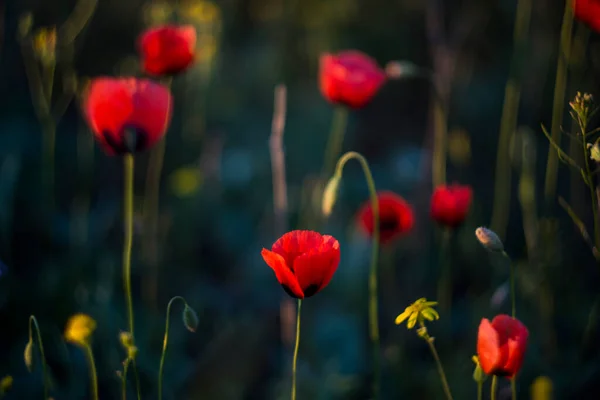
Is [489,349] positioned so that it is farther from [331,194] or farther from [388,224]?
[388,224]

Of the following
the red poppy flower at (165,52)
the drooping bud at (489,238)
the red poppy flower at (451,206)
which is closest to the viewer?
the drooping bud at (489,238)

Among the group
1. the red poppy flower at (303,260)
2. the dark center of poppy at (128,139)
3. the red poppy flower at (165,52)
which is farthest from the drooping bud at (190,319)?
the red poppy flower at (165,52)

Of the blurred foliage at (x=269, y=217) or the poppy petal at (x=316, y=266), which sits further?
the blurred foliage at (x=269, y=217)

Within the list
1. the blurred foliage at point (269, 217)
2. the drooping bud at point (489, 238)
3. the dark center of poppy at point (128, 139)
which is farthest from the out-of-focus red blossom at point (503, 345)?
the dark center of poppy at point (128, 139)

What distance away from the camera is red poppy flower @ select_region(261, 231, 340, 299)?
3.80 ft

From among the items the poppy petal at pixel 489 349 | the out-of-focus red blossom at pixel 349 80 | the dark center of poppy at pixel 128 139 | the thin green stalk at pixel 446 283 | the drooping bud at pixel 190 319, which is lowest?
the thin green stalk at pixel 446 283

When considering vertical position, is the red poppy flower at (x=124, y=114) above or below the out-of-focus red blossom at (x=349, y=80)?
below

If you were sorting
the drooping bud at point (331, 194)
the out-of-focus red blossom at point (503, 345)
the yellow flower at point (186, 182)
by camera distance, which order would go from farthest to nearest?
the yellow flower at point (186, 182) < the drooping bud at point (331, 194) < the out-of-focus red blossom at point (503, 345)

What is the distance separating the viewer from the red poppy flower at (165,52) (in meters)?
1.86

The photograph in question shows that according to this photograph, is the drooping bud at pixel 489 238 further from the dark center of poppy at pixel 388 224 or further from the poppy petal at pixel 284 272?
the dark center of poppy at pixel 388 224

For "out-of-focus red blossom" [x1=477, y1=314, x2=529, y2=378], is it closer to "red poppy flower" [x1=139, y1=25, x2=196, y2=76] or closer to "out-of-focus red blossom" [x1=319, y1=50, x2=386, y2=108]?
"out-of-focus red blossom" [x1=319, y1=50, x2=386, y2=108]

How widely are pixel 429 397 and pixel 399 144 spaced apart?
69.4 inches

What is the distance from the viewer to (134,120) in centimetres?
146

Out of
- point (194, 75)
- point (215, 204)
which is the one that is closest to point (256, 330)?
point (215, 204)
